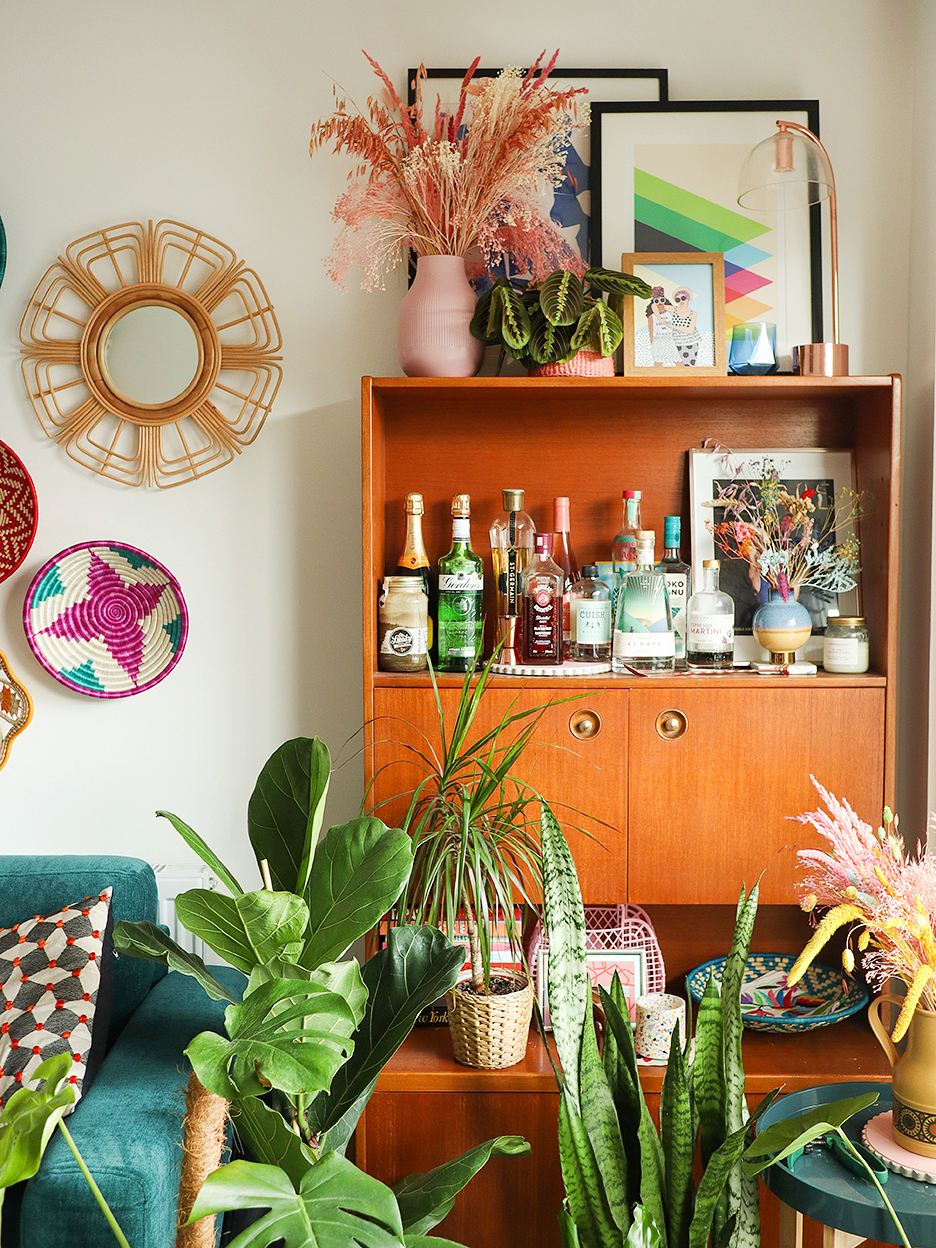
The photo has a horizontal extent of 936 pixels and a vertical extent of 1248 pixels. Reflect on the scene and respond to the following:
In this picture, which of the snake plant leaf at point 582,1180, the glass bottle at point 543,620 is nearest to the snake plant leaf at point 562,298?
the glass bottle at point 543,620

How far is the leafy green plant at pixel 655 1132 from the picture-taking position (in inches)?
52.1

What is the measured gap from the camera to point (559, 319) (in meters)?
1.69

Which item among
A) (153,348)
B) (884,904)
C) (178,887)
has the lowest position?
(178,887)

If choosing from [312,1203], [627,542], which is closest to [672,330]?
[627,542]

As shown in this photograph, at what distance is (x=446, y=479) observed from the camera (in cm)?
197

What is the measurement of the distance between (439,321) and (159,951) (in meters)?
1.18

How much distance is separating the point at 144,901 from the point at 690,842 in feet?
3.45

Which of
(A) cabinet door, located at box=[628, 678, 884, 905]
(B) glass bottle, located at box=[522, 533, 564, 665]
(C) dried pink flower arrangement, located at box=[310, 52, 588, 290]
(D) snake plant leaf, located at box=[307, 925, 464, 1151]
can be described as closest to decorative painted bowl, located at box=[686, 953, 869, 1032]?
(A) cabinet door, located at box=[628, 678, 884, 905]

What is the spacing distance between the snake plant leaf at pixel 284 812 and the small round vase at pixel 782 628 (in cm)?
88

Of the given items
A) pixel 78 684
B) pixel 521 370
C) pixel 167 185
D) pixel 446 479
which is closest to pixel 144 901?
pixel 78 684

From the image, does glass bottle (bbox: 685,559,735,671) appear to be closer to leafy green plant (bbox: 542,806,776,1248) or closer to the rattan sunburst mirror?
leafy green plant (bbox: 542,806,776,1248)

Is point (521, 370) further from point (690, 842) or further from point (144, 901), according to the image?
point (144, 901)

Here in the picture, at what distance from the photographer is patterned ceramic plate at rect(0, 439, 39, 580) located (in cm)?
200

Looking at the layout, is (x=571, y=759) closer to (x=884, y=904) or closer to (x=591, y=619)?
(x=591, y=619)
